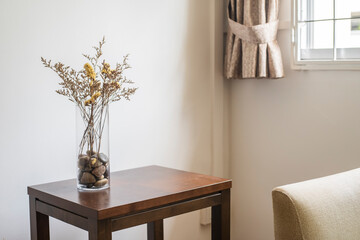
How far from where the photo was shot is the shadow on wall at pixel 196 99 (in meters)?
2.65

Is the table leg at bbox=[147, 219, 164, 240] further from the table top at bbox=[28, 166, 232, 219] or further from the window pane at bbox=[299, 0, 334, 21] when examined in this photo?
the window pane at bbox=[299, 0, 334, 21]

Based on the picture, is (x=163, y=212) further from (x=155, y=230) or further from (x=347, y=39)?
(x=347, y=39)

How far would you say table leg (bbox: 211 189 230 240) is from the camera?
194cm

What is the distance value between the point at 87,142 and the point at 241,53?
113 centimetres

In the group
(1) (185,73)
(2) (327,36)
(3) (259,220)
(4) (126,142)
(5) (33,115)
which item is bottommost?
(3) (259,220)

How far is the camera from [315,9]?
8.23 ft

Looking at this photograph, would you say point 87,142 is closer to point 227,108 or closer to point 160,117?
point 160,117

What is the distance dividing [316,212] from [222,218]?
67 centimetres

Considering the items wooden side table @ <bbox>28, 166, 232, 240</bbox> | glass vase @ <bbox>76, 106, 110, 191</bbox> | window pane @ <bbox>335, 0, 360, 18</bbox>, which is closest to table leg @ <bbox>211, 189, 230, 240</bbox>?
wooden side table @ <bbox>28, 166, 232, 240</bbox>

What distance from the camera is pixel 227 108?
9.45 feet

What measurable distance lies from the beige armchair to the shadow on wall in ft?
4.34

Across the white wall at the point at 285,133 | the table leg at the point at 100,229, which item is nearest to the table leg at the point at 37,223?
the table leg at the point at 100,229

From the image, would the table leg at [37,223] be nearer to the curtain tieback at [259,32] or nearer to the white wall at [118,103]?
the white wall at [118,103]

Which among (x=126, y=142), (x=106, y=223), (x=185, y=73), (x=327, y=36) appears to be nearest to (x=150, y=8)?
(x=185, y=73)
